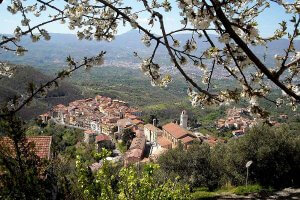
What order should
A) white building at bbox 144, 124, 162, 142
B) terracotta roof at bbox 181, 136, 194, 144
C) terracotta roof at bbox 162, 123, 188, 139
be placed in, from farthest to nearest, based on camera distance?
1. white building at bbox 144, 124, 162, 142
2. terracotta roof at bbox 162, 123, 188, 139
3. terracotta roof at bbox 181, 136, 194, 144

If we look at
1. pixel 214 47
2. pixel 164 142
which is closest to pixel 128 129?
pixel 164 142

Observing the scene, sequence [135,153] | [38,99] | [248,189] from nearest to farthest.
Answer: [248,189] → [135,153] → [38,99]

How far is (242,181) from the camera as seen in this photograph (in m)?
18.2

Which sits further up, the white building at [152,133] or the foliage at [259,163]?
the white building at [152,133]

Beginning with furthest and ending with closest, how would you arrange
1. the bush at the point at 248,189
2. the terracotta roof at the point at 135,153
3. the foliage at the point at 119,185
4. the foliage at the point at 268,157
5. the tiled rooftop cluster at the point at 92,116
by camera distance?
the tiled rooftop cluster at the point at 92,116, the terracotta roof at the point at 135,153, the foliage at the point at 268,157, the bush at the point at 248,189, the foliage at the point at 119,185

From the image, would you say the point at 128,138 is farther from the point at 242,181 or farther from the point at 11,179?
the point at 11,179

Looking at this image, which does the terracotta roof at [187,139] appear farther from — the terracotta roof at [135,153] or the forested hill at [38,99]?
the forested hill at [38,99]

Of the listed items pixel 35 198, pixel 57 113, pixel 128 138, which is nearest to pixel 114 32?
pixel 35 198

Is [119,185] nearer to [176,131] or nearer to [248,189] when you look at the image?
[248,189]

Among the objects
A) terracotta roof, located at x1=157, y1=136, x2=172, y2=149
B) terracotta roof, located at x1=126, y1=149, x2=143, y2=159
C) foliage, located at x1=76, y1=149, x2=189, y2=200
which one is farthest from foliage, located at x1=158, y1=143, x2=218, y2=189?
terracotta roof, located at x1=157, y1=136, x2=172, y2=149

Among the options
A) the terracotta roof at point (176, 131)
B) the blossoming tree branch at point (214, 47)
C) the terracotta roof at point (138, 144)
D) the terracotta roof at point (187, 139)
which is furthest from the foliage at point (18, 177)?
the terracotta roof at point (176, 131)

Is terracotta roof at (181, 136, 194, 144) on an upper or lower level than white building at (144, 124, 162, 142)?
lower

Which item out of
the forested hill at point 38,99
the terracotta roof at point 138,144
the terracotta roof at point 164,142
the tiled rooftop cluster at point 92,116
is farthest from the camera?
the forested hill at point 38,99

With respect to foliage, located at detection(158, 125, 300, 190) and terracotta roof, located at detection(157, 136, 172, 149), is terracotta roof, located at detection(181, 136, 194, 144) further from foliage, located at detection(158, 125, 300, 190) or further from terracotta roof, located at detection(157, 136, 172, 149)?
foliage, located at detection(158, 125, 300, 190)
